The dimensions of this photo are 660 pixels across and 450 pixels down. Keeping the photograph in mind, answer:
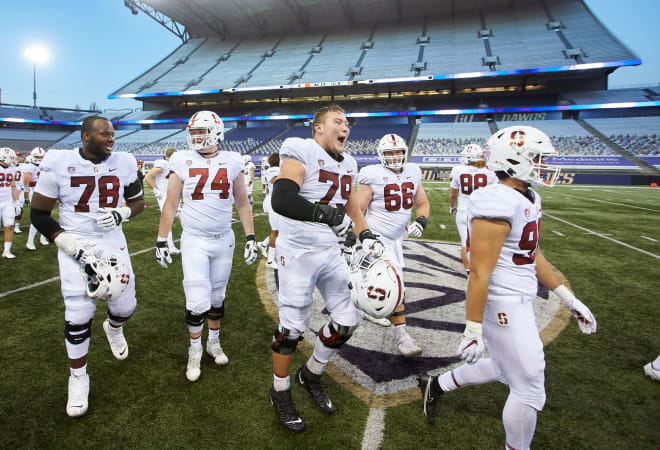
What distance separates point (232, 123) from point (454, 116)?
2782 centimetres

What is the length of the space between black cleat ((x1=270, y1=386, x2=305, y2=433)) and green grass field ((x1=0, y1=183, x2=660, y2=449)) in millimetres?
62

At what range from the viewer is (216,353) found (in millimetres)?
3688

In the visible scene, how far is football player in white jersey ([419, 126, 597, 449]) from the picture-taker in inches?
85.6

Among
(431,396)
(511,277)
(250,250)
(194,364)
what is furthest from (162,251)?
(511,277)

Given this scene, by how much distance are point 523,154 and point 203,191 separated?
282 centimetres

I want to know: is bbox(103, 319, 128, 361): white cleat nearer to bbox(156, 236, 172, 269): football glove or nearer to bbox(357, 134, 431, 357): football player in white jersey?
bbox(156, 236, 172, 269): football glove

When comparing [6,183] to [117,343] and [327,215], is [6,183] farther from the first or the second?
[327,215]

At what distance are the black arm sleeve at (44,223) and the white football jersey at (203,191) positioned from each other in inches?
40.8

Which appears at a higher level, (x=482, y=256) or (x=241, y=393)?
(x=482, y=256)

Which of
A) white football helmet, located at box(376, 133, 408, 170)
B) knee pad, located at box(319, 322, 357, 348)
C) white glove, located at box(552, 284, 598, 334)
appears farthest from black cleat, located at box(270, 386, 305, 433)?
white football helmet, located at box(376, 133, 408, 170)

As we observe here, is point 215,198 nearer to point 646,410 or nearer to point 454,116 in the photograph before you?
point 646,410

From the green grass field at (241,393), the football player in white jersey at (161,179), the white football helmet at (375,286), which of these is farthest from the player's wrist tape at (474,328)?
the football player in white jersey at (161,179)

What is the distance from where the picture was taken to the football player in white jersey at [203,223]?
3.43 meters

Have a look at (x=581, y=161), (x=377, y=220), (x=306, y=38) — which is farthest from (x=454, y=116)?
(x=377, y=220)
